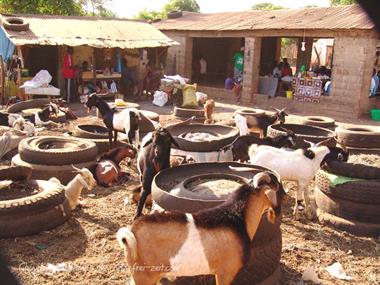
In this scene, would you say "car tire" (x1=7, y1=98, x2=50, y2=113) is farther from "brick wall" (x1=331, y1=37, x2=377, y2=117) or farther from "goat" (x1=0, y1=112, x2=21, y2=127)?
"brick wall" (x1=331, y1=37, x2=377, y2=117)

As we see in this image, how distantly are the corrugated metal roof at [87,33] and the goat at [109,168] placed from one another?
9541mm

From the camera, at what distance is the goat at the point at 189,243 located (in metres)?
3.34

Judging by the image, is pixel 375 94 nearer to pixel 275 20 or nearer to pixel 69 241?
pixel 275 20

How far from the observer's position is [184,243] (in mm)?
3348

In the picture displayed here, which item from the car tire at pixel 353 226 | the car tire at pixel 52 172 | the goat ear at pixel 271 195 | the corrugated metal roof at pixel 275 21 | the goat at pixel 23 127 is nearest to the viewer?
the goat ear at pixel 271 195

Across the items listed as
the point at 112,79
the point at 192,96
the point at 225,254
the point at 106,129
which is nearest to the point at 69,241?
the point at 225,254

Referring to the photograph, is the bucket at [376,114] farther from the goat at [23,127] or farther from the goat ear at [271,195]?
the goat ear at [271,195]

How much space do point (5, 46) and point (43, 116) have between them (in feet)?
19.3

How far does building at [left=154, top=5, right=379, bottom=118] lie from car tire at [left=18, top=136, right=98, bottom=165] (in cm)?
777

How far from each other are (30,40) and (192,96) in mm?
6343

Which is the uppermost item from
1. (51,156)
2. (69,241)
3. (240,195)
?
(240,195)

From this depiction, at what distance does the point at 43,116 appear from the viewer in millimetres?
12781

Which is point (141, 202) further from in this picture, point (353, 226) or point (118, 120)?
point (118, 120)

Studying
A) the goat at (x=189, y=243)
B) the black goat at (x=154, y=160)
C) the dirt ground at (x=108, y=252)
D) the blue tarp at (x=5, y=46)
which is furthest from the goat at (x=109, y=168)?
the blue tarp at (x=5, y=46)
